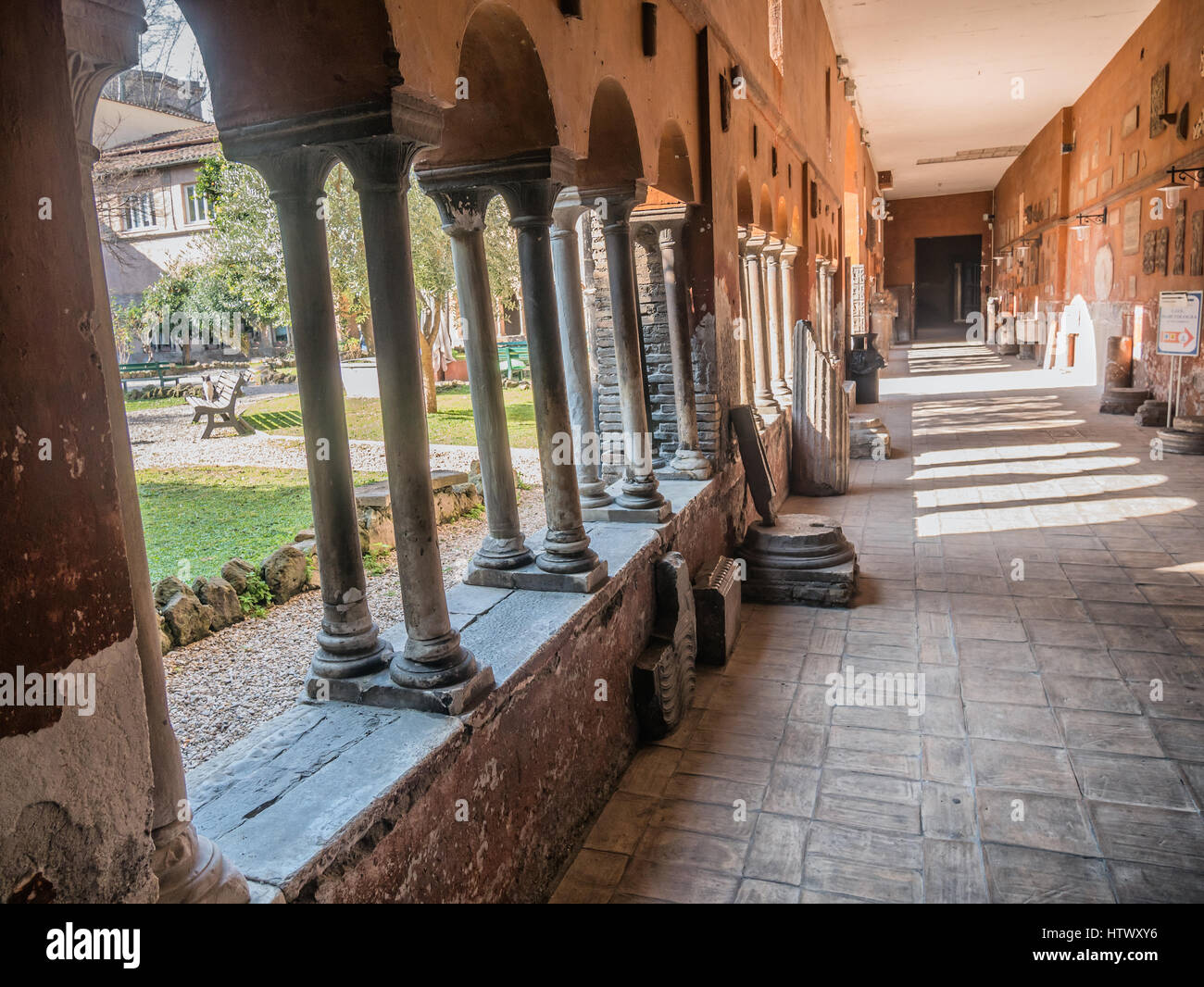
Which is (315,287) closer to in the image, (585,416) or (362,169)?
(362,169)

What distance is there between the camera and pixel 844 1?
506 inches

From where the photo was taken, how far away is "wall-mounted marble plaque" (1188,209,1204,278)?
436 inches

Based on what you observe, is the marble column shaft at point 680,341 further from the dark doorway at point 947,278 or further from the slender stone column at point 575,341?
the dark doorway at point 947,278

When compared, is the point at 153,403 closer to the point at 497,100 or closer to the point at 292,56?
the point at 497,100

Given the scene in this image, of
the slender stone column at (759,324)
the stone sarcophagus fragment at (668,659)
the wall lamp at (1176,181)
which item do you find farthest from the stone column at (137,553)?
the wall lamp at (1176,181)

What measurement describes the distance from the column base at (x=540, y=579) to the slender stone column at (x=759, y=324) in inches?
214

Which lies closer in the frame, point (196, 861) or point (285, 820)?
point (196, 861)

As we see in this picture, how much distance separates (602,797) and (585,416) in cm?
217

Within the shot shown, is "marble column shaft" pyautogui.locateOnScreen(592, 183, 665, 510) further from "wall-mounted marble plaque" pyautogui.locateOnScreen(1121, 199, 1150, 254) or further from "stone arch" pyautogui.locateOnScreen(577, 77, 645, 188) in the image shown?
"wall-mounted marble plaque" pyautogui.locateOnScreen(1121, 199, 1150, 254)

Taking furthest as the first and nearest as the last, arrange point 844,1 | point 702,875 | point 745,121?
point 844,1 < point 745,121 < point 702,875

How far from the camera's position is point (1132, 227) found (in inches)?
571

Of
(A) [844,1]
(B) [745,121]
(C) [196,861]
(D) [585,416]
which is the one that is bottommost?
(C) [196,861]

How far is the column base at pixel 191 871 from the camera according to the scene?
193 centimetres

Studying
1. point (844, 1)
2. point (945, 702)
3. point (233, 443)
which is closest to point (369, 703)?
point (945, 702)
